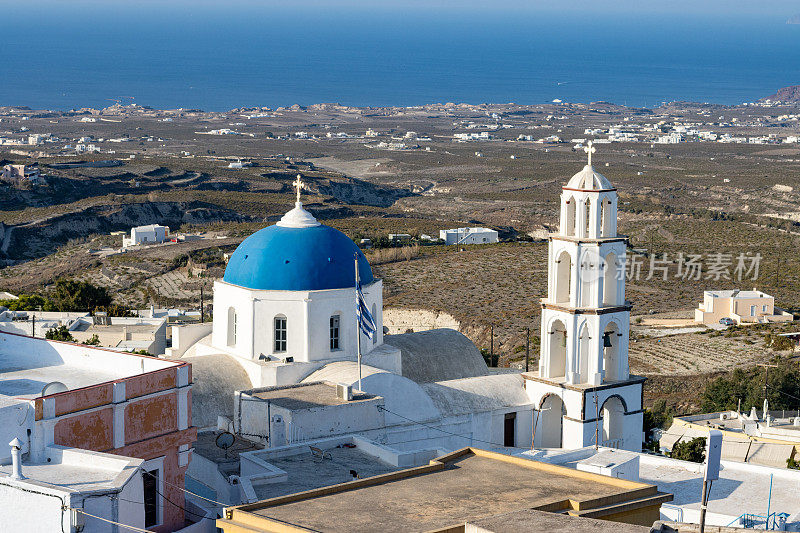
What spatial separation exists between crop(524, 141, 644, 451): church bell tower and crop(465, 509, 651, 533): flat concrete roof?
40.2 feet

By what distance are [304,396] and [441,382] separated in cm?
387

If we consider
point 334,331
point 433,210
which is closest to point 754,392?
point 334,331

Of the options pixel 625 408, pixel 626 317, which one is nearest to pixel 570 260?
pixel 626 317

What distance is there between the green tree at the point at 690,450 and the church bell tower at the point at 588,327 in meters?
2.64

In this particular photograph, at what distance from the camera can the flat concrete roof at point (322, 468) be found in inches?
780

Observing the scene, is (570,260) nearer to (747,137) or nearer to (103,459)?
(103,459)

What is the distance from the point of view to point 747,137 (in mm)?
196500

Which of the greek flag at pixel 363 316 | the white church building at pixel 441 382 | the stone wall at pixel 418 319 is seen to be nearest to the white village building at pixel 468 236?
the stone wall at pixel 418 319

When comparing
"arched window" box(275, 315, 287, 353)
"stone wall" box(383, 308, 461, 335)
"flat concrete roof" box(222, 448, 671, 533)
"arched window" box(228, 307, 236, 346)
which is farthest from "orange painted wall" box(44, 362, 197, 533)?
"stone wall" box(383, 308, 461, 335)

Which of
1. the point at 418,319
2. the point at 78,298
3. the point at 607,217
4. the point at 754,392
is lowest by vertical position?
the point at 754,392

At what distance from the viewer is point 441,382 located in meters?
27.0

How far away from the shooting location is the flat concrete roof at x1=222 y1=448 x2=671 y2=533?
1435cm

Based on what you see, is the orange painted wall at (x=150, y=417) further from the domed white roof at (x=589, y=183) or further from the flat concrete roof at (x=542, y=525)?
the domed white roof at (x=589, y=183)

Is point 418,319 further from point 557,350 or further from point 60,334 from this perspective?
point 557,350
